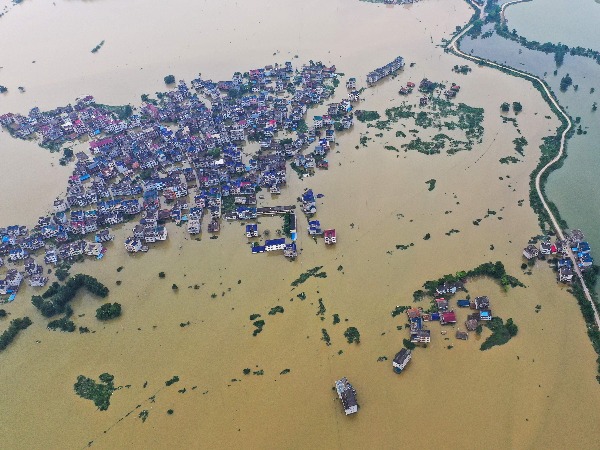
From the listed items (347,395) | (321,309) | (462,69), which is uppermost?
(462,69)

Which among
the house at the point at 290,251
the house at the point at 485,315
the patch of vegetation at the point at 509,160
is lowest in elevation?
the house at the point at 485,315

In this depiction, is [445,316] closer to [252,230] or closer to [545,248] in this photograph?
[545,248]

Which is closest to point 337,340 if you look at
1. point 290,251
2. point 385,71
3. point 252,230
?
point 290,251

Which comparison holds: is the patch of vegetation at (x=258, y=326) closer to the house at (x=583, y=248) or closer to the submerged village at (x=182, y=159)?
A: the submerged village at (x=182, y=159)

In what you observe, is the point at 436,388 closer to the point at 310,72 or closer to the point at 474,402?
the point at 474,402

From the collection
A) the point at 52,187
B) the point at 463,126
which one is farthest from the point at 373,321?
the point at 52,187

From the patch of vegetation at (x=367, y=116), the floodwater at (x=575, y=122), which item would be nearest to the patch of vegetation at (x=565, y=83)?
the floodwater at (x=575, y=122)

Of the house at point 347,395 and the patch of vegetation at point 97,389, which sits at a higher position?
the patch of vegetation at point 97,389
